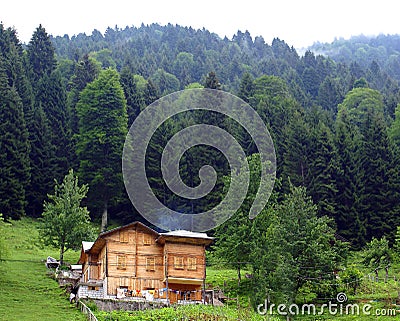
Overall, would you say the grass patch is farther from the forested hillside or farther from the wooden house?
the forested hillside

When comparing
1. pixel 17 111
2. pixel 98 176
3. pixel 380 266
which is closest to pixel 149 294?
pixel 380 266

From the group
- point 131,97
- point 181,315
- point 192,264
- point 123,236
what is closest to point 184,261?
point 192,264

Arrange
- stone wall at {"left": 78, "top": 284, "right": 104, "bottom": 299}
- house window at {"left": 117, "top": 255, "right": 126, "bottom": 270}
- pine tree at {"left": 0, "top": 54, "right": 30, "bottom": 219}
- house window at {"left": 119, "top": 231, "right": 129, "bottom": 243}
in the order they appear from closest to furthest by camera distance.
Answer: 1. stone wall at {"left": 78, "top": 284, "right": 104, "bottom": 299}
2. house window at {"left": 117, "top": 255, "right": 126, "bottom": 270}
3. house window at {"left": 119, "top": 231, "right": 129, "bottom": 243}
4. pine tree at {"left": 0, "top": 54, "right": 30, "bottom": 219}

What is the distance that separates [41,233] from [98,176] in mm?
18949

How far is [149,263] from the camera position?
47.2 metres

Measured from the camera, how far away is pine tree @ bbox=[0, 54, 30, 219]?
65312mm

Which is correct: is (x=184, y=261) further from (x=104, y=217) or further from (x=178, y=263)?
(x=104, y=217)

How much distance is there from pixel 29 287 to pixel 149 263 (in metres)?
8.42

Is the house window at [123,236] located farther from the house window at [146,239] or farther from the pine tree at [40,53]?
the pine tree at [40,53]

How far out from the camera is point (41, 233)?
52.1 metres

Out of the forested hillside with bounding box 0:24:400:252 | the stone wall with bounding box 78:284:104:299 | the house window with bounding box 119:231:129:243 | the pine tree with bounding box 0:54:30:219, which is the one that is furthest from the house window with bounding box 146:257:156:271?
the pine tree with bounding box 0:54:30:219

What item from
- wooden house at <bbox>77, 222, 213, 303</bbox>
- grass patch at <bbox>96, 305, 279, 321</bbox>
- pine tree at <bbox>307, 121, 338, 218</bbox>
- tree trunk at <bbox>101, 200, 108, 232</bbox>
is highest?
pine tree at <bbox>307, 121, 338, 218</bbox>

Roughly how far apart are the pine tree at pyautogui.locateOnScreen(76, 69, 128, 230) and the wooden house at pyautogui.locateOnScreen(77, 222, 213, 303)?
2055 cm

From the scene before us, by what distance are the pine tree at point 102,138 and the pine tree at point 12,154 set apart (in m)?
6.39
